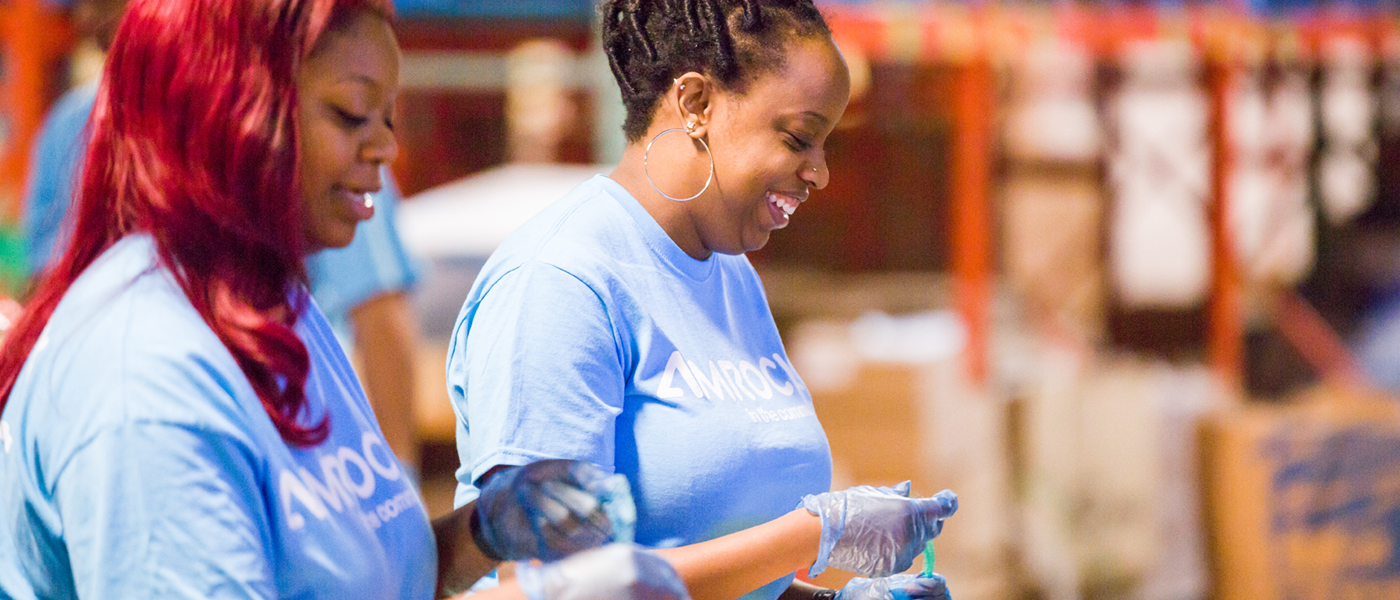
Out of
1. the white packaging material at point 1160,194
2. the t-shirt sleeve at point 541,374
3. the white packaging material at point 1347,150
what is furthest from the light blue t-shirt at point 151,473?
the white packaging material at point 1347,150

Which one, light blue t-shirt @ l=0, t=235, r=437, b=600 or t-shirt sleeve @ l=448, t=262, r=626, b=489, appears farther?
t-shirt sleeve @ l=448, t=262, r=626, b=489

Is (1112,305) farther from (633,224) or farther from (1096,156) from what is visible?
(633,224)

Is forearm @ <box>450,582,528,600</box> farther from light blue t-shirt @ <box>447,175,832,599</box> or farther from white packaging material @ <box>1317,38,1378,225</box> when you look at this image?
white packaging material @ <box>1317,38,1378,225</box>

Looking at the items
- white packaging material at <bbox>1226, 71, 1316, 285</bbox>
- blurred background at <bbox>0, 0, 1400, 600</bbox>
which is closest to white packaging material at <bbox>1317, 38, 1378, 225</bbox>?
blurred background at <bbox>0, 0, 1400, 600</bbox>

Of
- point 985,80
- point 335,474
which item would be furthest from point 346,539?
point 985,80

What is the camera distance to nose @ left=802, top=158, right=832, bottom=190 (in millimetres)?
1402

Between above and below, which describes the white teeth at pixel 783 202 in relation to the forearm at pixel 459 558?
above

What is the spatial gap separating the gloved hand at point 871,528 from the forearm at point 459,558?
38 centimetres

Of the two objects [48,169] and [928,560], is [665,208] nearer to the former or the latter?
[928,560]

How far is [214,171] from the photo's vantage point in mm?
909

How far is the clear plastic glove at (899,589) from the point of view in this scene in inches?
55.7

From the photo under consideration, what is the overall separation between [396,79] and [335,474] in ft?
1.23

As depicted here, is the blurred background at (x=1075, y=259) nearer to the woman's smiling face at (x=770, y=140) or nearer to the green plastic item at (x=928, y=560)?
the woman's smiling face at (x=770, y=140)

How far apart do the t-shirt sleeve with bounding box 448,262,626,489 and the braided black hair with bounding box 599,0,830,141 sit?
0.33 metres
